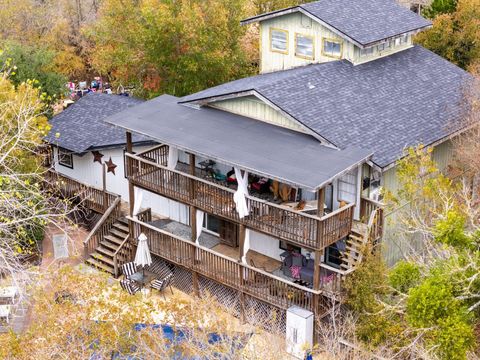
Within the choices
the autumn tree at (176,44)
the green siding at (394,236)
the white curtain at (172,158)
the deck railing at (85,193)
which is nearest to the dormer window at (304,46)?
the autumn tree at (176,44)

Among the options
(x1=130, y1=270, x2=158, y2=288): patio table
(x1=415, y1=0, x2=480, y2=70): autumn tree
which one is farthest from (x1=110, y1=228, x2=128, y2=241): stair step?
(x1=415, y1=0, x2=480, y2=70): autumn tree

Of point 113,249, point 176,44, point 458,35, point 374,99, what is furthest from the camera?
point 458,35

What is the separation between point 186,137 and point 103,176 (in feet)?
24.7

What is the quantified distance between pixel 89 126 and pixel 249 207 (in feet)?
39.4

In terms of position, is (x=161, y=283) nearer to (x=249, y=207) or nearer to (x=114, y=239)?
(x=114, y=239)

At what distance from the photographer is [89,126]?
34.8m

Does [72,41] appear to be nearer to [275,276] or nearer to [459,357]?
[275,276]

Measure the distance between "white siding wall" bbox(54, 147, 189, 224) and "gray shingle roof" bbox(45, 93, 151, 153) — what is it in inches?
24.4

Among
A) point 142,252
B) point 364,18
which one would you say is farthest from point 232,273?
point 364,18

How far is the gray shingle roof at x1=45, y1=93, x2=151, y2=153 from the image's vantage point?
33.4 meters

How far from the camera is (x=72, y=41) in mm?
54438

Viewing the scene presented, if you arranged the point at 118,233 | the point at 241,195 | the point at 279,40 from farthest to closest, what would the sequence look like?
the point at 279,40 → the point at 118,233 → the point at 241,195

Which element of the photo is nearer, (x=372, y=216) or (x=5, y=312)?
(x=372, y=216)

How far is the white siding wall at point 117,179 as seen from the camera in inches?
1256
